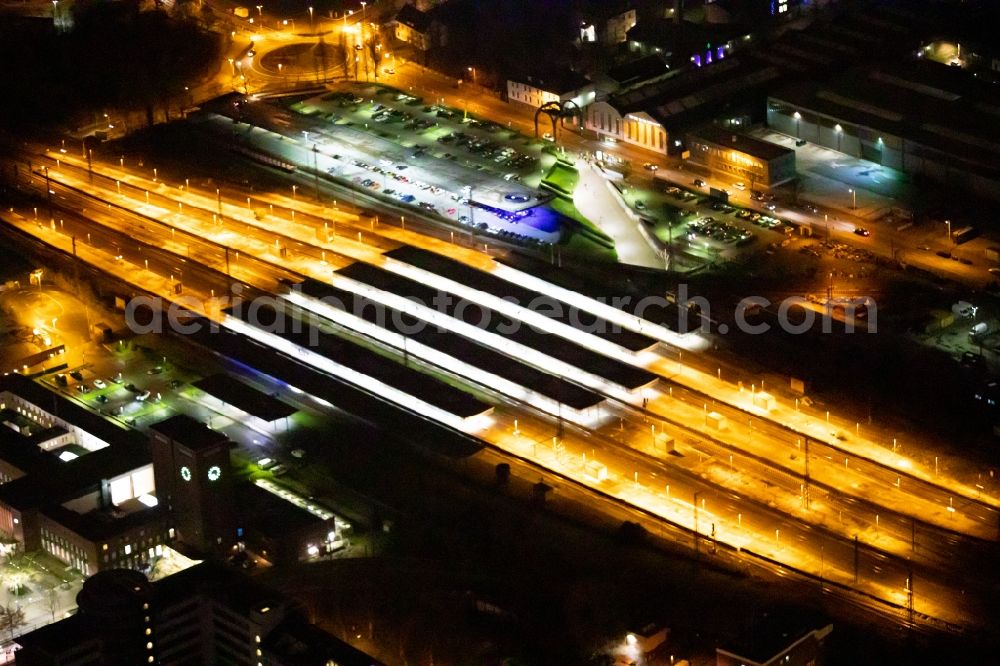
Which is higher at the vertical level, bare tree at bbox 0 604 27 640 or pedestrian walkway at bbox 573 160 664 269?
pedestrian walkway at bbox 573 160 664 269

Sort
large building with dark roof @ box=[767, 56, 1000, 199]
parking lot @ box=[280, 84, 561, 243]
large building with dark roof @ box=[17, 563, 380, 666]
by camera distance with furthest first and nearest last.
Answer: large building with dark roof @ box=[767, 56, 1000, 199] → parking lot @ box=[280, 84, 561, 243] → large building with dark roof @ box=[17, 563, 380, 666]

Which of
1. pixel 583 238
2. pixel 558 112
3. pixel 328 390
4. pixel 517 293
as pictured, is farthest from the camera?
pixel 558 112

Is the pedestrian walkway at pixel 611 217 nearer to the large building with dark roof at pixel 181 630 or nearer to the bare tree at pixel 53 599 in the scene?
the bare tree at pixel 53 599

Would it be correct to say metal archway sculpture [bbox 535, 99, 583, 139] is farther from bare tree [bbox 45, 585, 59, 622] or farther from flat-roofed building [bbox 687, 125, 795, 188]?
bare tree [bbox 45, 585, 59, 622]

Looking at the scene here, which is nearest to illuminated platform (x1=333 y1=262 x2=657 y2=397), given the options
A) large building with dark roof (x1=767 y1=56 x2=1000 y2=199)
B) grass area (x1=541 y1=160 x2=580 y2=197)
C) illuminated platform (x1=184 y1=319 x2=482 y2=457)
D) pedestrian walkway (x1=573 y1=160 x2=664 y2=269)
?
illuminated platform (x1=184 y1=319 x2=482 y2=457)

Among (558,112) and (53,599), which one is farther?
(558,112)

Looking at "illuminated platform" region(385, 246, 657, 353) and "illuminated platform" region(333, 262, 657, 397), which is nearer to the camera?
"illuminated platform" region(333, 262, 657, 397)

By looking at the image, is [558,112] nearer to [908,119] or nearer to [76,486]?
[908,119]

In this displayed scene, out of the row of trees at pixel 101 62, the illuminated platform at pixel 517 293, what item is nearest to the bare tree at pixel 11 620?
the illuminated platform at pixel 517 293

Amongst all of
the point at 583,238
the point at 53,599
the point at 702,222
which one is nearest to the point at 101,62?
the point at 583,238
